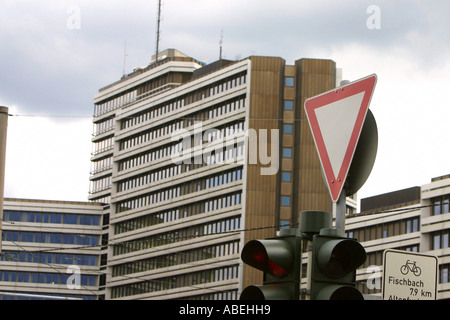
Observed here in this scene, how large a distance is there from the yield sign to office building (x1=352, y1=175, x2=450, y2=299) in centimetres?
7247

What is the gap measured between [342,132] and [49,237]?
116541 millimetres

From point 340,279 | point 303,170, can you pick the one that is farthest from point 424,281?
point 303,170

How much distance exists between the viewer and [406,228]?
293 ft

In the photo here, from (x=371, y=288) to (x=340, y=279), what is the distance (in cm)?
8389

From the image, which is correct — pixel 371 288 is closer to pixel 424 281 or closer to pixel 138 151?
pixel 138 151

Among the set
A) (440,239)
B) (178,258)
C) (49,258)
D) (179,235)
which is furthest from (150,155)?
(440,239)

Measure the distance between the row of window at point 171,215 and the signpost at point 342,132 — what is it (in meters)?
90.6

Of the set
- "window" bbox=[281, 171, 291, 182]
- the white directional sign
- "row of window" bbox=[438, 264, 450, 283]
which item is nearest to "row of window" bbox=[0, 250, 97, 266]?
"window" bbox=[281, 171, 291, 182]

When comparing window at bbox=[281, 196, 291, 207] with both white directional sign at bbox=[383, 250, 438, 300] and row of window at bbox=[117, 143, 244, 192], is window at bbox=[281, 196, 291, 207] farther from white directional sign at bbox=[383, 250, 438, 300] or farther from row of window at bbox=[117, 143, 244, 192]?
white directional sign at bbox=[383, 250, 438, 300]

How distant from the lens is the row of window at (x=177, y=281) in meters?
97.1

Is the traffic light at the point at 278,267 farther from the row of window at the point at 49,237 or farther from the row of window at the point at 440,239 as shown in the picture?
the row of window at the point at 49,237

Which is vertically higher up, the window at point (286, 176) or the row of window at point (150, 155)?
the row of window at point (150, 155)

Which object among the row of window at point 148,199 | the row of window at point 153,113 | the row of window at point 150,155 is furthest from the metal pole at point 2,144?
the row of window at point 153,113
